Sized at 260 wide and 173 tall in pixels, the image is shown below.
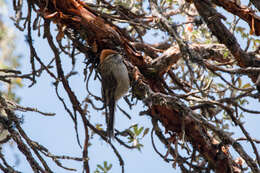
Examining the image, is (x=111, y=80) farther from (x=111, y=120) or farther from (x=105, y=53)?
(x=105, y=53)

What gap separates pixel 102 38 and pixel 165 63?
0.73m

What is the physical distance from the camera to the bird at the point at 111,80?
3.75m

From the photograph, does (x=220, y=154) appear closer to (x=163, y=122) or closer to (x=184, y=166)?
(x=184, y=166)

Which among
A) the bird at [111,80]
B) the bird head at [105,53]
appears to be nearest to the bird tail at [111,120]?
the bird at [111,80]

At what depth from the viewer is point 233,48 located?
3.63 m

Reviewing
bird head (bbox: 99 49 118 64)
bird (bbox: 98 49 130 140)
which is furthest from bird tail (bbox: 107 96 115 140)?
bird head (bbox: 99 49 118 64)

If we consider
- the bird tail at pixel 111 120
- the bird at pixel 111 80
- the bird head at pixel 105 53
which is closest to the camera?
the bird head at pixel 105 53

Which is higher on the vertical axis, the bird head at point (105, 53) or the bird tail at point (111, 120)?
the bird head at point (105, 53)

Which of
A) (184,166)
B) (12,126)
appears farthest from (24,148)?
(184,166)

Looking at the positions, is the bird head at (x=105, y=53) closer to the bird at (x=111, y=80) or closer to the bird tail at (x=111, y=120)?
the bird at (x=111, y=80)

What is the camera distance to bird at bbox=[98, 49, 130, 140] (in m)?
3.75

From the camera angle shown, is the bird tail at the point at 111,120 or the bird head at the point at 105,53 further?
the bird tail at the point at 111,120

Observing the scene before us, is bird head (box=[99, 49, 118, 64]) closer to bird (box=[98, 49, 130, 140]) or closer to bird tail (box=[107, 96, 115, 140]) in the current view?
bird (box=[98, 49, 130, 140])

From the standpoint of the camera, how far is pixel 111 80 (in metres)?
4.32
